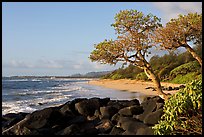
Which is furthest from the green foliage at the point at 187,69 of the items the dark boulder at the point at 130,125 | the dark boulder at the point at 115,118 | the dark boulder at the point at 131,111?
the dark boulder at the point at 130,125

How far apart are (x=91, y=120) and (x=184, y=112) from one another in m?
6.13

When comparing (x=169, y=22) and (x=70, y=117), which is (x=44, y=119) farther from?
(x=169, y=22)

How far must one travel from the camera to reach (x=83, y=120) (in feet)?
36.9

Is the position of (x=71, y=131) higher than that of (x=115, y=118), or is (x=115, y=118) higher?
(x=115, y=118)

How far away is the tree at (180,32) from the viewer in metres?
11.7

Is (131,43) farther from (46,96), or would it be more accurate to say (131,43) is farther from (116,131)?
(46,96)

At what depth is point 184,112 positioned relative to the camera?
18.9 ft

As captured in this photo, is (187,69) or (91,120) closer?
(91,120)

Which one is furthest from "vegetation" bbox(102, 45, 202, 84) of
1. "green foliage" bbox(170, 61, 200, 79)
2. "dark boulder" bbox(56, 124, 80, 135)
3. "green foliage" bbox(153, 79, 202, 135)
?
"green foliage" bbox(153, 79, 202, 135)

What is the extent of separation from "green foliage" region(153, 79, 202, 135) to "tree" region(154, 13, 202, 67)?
19.6ft

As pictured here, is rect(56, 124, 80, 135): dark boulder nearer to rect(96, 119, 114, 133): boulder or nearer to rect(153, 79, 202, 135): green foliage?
rect(96, 119, 114, 133): boulder

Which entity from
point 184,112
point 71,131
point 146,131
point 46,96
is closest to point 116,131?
point 71,131

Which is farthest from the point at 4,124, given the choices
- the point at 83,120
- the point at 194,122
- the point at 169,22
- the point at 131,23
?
the point at 194,122

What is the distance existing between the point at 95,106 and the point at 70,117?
1179mm
